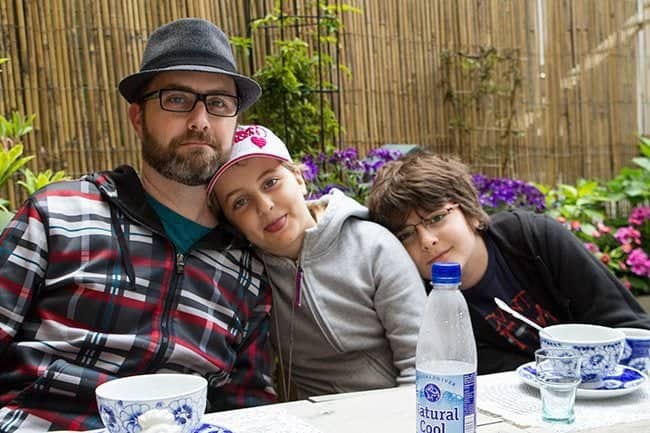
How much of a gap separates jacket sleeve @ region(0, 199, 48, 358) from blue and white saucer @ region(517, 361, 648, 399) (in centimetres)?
110

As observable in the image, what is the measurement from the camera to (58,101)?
3.60 meters

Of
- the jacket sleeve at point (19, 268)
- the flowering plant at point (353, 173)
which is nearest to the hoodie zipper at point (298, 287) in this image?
the jacket sleeve at point (19, 268)

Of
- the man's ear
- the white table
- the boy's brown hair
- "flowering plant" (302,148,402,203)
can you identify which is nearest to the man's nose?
the man's ear

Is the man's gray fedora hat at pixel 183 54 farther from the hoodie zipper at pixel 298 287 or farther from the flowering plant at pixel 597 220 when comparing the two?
the flowering plant at pixel 597 220

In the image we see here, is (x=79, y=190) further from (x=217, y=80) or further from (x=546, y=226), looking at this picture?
(x=546, y=226)

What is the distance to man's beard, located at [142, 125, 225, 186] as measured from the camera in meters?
1.86

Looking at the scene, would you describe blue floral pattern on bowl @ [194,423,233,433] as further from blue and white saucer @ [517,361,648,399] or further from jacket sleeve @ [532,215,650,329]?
jacket sleeve @ [532,215,650,329]

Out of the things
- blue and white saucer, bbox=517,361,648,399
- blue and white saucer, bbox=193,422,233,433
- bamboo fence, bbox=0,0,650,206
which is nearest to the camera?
blue and white saucer, bbox=193,422,233,433

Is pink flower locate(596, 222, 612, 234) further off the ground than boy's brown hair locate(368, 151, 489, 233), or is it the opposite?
boy's brown hair locate(368, 151, 489, 233)

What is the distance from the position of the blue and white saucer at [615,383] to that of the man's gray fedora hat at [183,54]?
104 cm

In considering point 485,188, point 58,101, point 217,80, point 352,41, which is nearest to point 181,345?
point 217,80

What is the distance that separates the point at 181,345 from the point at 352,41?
3.18 meters

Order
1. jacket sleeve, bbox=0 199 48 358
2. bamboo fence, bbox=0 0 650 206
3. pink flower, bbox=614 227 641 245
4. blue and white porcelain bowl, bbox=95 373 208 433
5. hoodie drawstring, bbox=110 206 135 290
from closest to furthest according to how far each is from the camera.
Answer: blue and white porcelain bowl, bbox=95 373 208 433 < jacket sleeve, bbox=0 199 48 358 < hoodie drawstring, bbox=110 206 135 290 < bamboo fence, bbox=0 0 650 206 < pink flower, bbox=614 227 641 245

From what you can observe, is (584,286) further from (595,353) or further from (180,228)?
(180,228)
